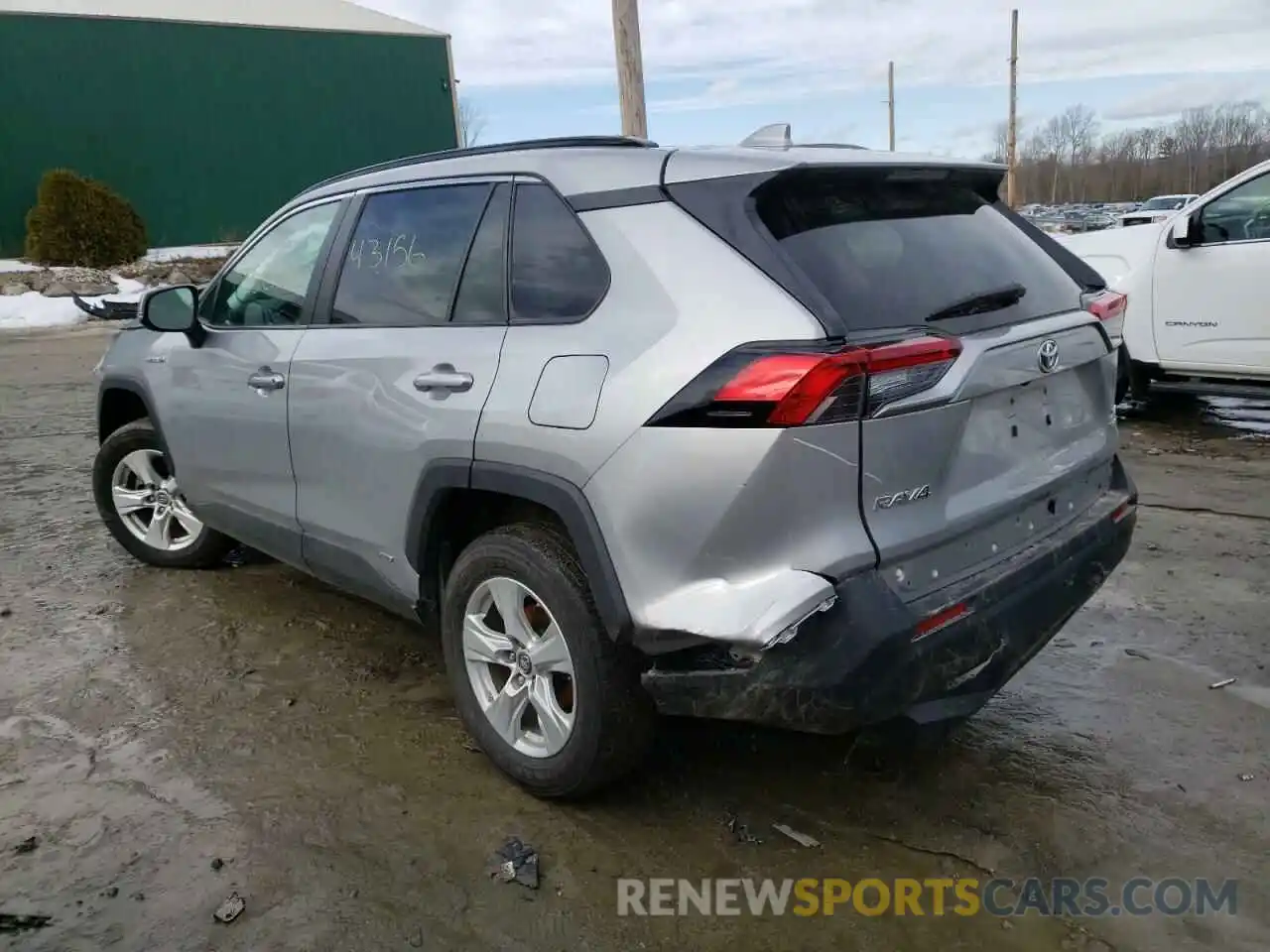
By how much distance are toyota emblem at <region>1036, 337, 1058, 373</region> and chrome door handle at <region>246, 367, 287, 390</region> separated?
2470mm

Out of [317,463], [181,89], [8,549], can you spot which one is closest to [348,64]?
[181,89]

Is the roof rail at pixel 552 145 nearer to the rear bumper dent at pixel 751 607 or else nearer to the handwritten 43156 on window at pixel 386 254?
the handwritten 43156 on window at pixel 386 254

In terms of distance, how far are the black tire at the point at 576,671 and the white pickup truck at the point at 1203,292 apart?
5417mm

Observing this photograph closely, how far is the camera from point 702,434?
2.26 m

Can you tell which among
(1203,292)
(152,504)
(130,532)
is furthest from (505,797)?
(1203,292)

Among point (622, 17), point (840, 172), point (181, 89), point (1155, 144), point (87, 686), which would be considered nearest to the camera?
point (840, 172)

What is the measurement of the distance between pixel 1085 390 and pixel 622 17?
827 centimetres

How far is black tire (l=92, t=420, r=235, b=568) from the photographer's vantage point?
4.75m

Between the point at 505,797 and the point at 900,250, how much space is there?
1901mm

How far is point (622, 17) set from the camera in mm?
9891

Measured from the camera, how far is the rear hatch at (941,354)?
230cm

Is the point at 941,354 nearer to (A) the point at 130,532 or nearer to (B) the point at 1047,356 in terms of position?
(B) the point at 1047,356

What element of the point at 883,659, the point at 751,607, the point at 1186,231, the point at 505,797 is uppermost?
the point at 1186,231

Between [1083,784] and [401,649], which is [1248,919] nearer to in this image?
[1083,784]
